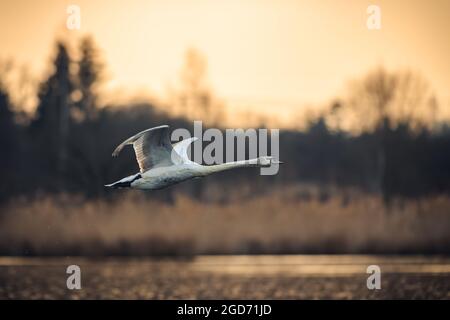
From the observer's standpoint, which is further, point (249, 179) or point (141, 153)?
point (249, 179)

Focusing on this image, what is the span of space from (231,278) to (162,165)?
11523mm

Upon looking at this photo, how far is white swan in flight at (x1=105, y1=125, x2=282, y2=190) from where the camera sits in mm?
20031

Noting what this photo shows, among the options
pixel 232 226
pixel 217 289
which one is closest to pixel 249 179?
pixel 232 226

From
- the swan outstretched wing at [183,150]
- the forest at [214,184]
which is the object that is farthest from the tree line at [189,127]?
the swan outstretched wing at [183,150]

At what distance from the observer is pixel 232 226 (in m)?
32.6

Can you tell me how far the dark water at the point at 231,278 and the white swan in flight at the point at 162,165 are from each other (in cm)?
907

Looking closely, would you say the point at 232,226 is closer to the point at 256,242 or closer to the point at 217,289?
the point at 256,242

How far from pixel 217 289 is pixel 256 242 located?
2.66 meters

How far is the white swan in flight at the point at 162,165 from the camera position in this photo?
2003 cm
